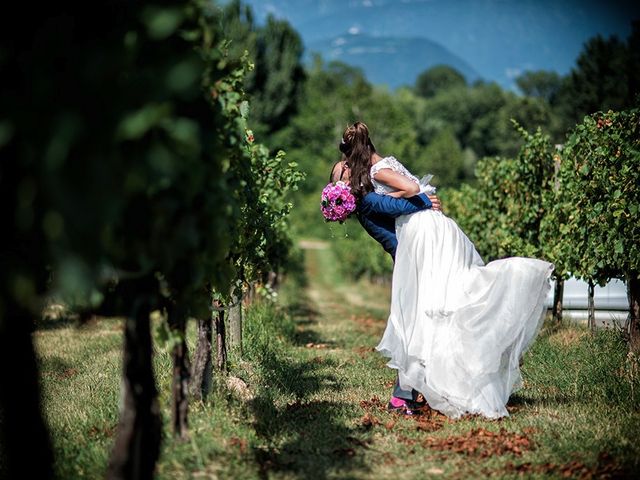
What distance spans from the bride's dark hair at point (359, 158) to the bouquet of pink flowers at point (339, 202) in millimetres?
87

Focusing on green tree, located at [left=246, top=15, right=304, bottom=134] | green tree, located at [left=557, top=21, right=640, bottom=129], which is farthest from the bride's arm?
green tree, located at [left=246, top=15, right=304, bottom=134]

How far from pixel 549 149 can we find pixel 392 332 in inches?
230

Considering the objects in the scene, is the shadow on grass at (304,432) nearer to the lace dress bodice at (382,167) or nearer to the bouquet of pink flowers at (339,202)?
the bouquet of pink flowers at (339,202)

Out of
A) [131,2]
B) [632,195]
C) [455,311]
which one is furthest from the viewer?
[632,195]

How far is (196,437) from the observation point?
4137mm

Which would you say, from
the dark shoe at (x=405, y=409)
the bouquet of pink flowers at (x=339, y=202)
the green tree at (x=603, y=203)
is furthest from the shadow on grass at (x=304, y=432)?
the green tree at (x=603, y=203)

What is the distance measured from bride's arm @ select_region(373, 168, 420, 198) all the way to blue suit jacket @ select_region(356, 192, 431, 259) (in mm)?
71

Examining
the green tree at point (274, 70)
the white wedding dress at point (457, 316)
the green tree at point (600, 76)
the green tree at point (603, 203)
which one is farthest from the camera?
the green tree at point (274, 70)

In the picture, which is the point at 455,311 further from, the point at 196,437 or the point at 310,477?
the point at 196,437

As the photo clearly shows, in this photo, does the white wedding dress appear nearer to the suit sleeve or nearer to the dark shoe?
the suit sleeve

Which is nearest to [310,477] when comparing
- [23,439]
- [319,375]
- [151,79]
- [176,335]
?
[176,335]

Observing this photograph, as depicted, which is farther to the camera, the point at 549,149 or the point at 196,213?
the point at 549,149

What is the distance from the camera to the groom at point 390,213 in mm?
5625

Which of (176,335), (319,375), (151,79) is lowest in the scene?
(319,375)
